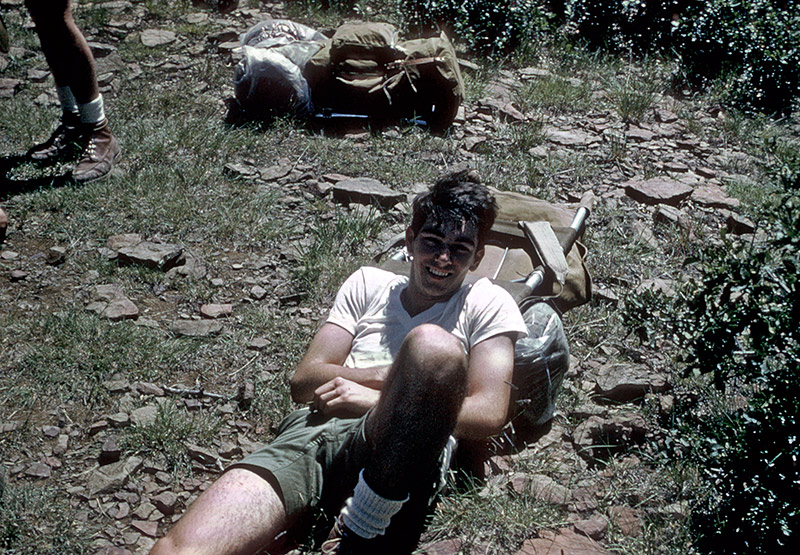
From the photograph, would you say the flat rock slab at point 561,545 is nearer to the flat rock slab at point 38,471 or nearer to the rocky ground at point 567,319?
the rocky ground at point 567,319

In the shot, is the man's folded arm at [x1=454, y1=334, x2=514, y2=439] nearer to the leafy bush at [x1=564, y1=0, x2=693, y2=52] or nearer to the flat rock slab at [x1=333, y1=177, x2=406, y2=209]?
the flat rock slab at [x1=333, y1=177, x2=406, y2=209]

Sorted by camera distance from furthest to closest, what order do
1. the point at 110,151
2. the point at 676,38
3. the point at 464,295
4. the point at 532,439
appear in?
the point at 676,38 < the point at 110,151 < the point at 532,439 < the point at 464,295

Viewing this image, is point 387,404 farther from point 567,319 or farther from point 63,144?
point 63,144

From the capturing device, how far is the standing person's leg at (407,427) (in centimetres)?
239

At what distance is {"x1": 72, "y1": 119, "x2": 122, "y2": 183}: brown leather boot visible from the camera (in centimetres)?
504

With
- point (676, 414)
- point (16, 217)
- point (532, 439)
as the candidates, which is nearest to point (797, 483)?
point (676, 414)

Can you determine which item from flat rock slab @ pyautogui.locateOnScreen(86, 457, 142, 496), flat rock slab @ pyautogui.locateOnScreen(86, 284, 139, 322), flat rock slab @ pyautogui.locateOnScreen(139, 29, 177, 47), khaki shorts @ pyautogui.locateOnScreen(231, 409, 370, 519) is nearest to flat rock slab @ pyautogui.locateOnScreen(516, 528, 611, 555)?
khaki shorts @ pyautogui.locateOnScreen(231, 409, 370, 519)

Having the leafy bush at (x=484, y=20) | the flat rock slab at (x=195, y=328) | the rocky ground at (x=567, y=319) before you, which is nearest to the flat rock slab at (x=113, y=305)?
the rocky ground at (x=567, y=319)

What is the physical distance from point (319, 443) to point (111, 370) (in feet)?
4.46

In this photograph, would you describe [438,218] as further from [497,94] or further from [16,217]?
[497,94]

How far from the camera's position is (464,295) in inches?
121

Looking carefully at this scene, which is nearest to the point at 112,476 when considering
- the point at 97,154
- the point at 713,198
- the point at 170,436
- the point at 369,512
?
the point at 170,436

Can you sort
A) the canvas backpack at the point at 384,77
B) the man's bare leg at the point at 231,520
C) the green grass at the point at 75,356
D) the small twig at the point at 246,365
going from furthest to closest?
1. the canvas backpack at the point at 384,77
2. the small twig at the point at 246,365
3. the green grass at the point at 75,356
4. the man's bare leg at the point at 231,520

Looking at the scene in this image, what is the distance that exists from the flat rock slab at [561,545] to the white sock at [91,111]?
4074 mm
